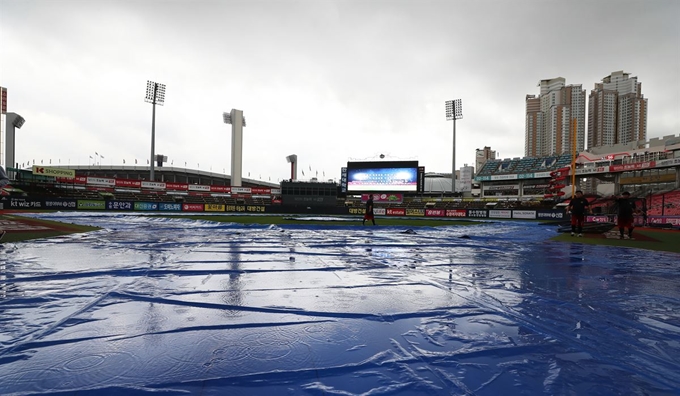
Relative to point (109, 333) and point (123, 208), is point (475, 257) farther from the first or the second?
point (123, 208)

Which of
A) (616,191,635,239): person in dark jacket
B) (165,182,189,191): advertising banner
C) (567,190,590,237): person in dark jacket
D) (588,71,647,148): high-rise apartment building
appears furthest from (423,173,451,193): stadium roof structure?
(616,191,635,239): person in dark jacket

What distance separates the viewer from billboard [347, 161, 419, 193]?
38.6 meters

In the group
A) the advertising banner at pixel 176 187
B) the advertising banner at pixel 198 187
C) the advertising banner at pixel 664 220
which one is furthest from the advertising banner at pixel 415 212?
the advertising banner at pixel 176 187

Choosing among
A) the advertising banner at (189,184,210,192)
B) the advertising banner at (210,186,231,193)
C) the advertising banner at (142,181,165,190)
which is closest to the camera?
the advertising banner at (142,181,165,190)

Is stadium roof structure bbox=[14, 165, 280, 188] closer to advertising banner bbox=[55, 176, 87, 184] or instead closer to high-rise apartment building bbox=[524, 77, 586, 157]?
advertising banner bbox=[55, 176, 87, 184]

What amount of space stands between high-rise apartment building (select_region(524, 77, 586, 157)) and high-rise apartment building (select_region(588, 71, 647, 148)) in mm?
3892

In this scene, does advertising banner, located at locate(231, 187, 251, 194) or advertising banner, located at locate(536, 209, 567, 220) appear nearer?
advertising banner, located at locate(536, 209, 567, 220)

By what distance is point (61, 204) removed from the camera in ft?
106

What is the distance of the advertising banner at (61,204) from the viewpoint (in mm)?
31844

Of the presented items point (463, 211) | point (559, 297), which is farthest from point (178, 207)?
point (559, 297)

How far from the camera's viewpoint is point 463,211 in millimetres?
32031

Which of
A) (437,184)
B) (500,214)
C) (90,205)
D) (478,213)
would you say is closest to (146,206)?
(90,205)

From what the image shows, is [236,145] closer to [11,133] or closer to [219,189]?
[219,189]

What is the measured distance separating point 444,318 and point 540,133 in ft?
397
